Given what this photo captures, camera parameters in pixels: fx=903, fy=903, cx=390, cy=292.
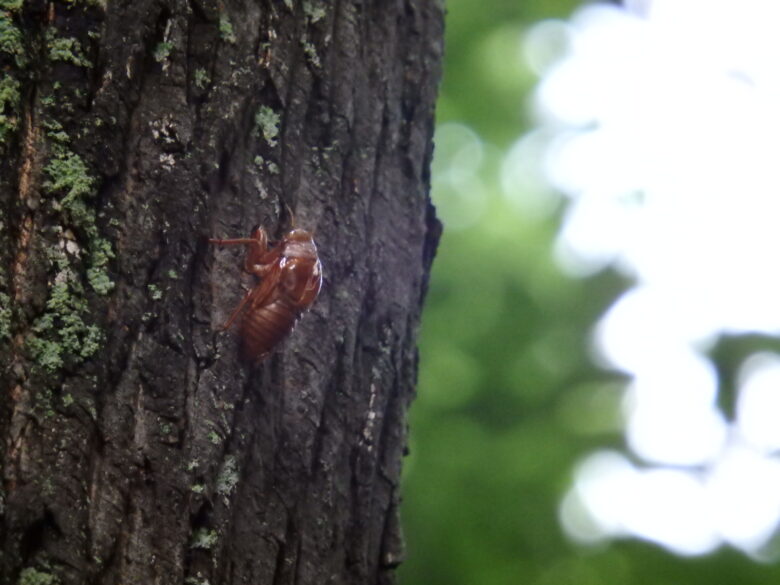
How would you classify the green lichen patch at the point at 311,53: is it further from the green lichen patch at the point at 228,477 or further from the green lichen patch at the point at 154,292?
the green lichen patch at the point at 228,477

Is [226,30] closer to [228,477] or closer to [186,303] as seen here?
[186,303]

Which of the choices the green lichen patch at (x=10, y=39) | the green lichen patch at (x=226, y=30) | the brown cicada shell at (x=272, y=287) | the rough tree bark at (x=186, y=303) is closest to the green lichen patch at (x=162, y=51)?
the rough tree bark at (x=186, y=303)

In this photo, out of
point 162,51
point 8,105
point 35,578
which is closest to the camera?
point 35,578

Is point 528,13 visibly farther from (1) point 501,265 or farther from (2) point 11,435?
(2) point 11,435

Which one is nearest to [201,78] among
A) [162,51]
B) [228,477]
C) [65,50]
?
[162,51]

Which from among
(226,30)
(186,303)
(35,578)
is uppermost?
(226,30)
